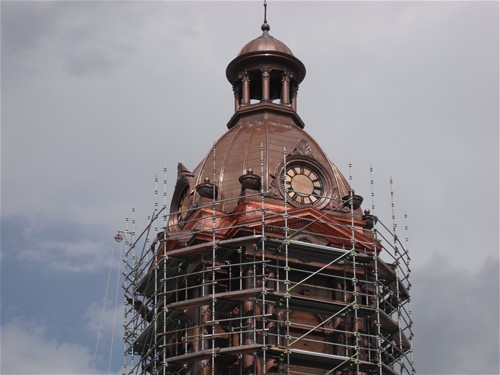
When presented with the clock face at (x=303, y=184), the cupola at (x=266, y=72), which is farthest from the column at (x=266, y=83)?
the clock face at (x=303, y=184)

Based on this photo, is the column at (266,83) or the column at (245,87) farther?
the column at (245,87)

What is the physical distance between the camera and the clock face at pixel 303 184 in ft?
281

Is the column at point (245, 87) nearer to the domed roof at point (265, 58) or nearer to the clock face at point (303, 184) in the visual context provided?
the domed roof at point (265, 58)

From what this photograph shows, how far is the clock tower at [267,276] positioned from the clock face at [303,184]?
74 mm

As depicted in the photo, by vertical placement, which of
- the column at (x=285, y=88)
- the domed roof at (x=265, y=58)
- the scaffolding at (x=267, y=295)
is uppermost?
the domed roof at (x=265, y=58)

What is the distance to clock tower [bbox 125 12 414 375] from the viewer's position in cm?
7881

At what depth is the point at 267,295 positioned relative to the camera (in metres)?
77.9

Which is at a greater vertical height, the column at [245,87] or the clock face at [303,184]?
the column at [245,87]

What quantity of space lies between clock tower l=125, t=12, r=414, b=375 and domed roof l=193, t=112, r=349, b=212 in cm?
8

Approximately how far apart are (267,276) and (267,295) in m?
2.21

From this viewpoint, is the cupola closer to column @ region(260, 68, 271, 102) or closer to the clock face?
column @ region(260, 68, 271, 102)

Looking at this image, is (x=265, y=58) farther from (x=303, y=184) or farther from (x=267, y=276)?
(x=267, y=276)

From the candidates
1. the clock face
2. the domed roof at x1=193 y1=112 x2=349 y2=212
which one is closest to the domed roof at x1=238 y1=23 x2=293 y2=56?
the domed roof at x1=193 y1=112 x2=349 y2=212

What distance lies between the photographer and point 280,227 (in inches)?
3187
